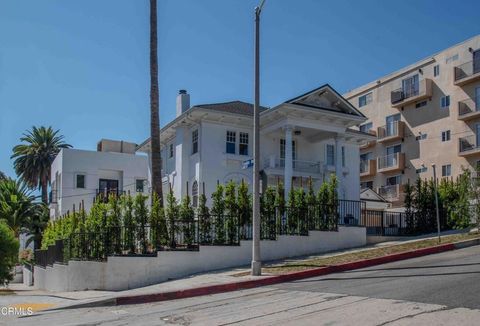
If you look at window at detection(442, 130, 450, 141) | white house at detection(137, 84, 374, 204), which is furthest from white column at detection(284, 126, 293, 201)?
window at detection(442, 130, 450, 141)

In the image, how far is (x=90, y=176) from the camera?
44156 millimetres

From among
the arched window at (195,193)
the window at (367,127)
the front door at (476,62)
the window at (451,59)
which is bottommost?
the arched window at (195,193)

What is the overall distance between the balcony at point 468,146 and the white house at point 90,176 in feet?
→ 88.4

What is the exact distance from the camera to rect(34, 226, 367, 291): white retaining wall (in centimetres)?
1641

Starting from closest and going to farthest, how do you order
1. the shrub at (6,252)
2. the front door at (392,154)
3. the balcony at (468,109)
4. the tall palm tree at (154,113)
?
the tall palm tree at (154,113) → the shrub at (6,252) → the balcony at (468,109) → the front door at (392,154)

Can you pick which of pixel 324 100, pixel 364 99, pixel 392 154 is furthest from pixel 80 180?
pixel 364 99

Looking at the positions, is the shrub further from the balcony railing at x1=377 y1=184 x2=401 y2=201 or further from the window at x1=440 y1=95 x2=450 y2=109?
the window at x1=440 y1=95 x2=450 y2=109

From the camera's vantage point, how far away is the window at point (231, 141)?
102 ft

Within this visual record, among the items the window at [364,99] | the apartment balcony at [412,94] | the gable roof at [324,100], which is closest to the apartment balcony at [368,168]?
the apartment balcony at [412,94]

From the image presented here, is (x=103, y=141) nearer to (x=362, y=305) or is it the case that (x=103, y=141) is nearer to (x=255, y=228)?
(x=255, y=228)

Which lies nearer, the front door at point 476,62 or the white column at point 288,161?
the white column at point 288,161

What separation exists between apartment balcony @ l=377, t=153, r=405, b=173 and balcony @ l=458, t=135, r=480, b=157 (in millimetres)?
7082

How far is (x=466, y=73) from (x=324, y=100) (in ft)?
55.0

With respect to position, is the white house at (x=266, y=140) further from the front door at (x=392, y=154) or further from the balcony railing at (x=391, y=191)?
the front door at (x=392, y=154)
